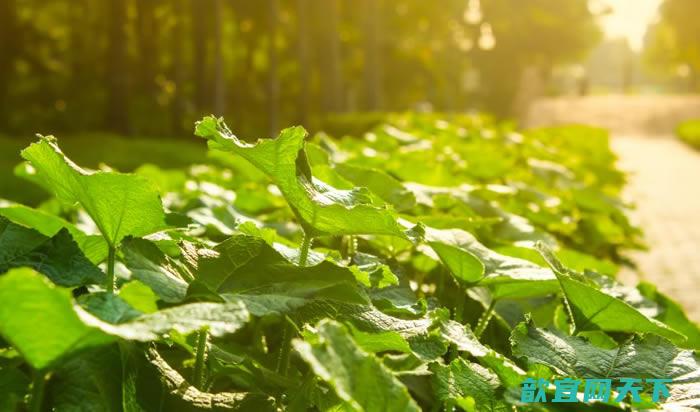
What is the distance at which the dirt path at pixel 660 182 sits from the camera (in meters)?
8.23

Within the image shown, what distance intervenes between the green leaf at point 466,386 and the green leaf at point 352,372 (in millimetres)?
185

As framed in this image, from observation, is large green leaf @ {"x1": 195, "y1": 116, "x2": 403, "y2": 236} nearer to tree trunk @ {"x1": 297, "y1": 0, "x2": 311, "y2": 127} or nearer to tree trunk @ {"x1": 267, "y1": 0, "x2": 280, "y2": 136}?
tree trunk @ {"x1": 267, "y1": 0, "x2": 280, "y2": 136}

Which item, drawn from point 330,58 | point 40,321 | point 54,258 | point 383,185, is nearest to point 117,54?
point 330,58

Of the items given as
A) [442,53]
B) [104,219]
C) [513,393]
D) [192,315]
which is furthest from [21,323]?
[442,53]

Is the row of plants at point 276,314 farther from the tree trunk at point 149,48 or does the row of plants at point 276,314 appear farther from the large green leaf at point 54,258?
the tree trunk at point 149,48

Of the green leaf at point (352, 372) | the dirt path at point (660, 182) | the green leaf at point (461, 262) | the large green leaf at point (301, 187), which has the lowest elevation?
the green leaf at point (352, 372)

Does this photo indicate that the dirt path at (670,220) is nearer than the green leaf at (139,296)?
No

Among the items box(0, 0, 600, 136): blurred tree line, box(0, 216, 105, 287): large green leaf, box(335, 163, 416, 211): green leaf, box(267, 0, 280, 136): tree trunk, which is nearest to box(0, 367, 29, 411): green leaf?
box(0, 216, 105, 287): large green leaf

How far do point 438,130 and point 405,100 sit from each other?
105 ft

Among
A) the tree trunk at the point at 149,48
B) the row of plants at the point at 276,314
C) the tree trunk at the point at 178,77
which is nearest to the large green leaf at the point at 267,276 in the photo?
Answer: the row of plants at the point at 276,314

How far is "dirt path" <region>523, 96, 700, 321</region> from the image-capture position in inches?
324

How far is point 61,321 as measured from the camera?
75 cm

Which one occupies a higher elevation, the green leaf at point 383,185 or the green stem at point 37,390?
the green leaf at point 383,185

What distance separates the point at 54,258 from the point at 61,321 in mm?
264
